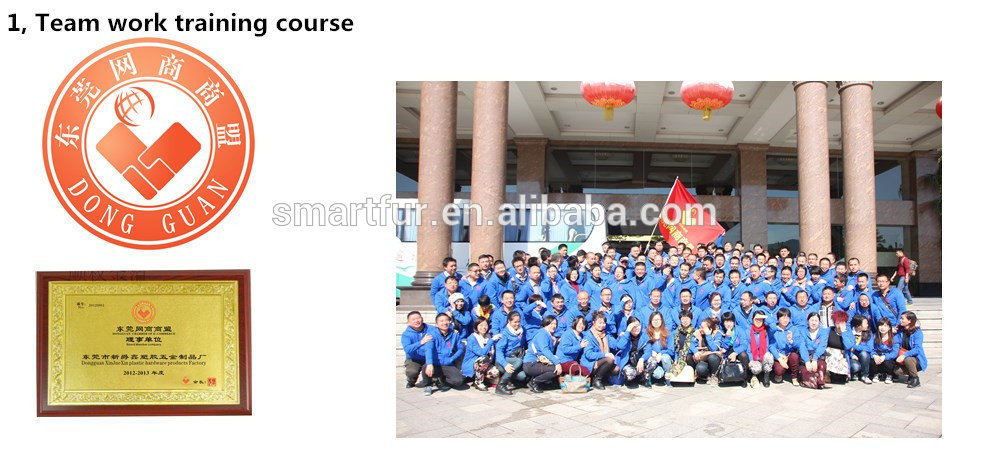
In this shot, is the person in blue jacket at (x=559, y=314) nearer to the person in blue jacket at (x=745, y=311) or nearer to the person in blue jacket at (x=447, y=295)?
the person in blue jacket at (x=447, y=295)

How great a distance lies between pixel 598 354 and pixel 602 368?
117 millimetres

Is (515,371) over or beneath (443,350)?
beneath

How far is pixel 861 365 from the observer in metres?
4.60

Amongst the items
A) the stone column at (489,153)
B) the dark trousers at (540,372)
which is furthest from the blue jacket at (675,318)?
the stone column at (489,153)

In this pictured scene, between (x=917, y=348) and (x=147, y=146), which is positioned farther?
(x=917, y=348)

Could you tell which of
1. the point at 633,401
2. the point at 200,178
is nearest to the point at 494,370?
the point at 633,401

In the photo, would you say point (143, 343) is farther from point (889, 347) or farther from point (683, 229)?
point (683, 229)

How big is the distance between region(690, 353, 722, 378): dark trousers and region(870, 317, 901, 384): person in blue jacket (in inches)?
55.7

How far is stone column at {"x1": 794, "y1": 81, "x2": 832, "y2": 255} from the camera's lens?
259 inches

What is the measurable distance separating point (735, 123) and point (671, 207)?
3.65 metres

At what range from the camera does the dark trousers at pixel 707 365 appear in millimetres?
4457

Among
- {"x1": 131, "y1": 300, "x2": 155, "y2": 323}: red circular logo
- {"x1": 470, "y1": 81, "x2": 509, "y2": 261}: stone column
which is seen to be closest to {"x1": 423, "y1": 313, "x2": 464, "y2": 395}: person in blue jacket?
{"x1": 470, "y1": 81, "x2": 509, "y2": 261}: stone column

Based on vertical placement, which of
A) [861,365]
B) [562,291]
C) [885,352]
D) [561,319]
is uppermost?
[562,291]

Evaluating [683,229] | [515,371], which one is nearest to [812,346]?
[515,371]
